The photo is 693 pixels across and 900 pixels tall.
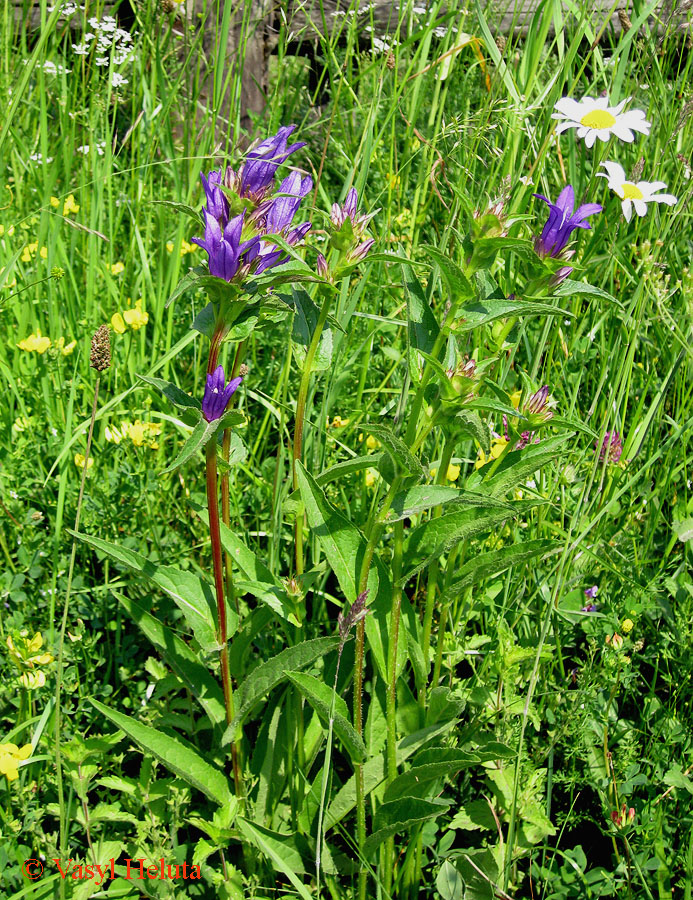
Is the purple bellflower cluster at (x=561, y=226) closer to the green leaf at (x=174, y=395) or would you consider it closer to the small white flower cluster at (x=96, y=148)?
the green leaf at (x=174, y=395)

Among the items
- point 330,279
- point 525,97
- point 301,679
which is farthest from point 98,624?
point 525,97

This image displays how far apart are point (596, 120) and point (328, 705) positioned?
1.14 m

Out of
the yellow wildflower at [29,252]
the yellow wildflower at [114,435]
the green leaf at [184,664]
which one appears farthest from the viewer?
the yellow wildflower at [29,252]

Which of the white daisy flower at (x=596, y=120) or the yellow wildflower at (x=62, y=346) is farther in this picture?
the yellow wildflower at (x=62, y=346)

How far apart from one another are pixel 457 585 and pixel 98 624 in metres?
0.70

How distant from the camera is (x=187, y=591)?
3.64ft

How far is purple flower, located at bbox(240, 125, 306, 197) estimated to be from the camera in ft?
2.92

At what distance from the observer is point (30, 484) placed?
1571 millimetres

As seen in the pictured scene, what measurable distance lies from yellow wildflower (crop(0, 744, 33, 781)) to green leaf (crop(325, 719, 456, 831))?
44 cm

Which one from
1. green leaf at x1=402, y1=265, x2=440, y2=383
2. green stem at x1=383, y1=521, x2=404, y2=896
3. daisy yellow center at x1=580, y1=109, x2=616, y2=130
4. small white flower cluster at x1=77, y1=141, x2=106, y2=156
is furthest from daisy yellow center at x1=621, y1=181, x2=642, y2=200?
small white flower cluster at x1=77, y1=141, x2=106, y2=156

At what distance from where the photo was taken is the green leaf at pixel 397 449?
0.87 metres

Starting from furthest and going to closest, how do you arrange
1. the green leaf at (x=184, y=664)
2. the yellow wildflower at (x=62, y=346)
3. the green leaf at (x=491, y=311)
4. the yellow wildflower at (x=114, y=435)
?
1. the yellow wildflower at (x=62, y=346)
2. the yellow wildflower at (x=114, y=435)
3. the green leaf at (x=184, y=664)
4. the green leaf at (x=491, y=311)

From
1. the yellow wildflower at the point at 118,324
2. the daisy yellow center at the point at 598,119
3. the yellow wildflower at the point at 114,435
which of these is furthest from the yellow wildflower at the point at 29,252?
the daisy yellow center at the point at 598,119

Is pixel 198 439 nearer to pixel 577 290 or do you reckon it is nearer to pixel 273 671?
pixel 273 671
